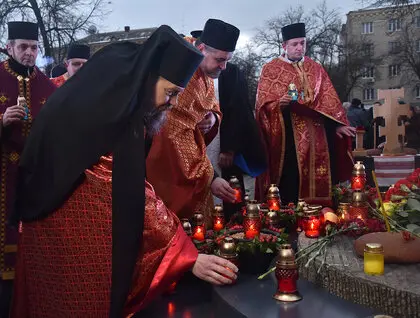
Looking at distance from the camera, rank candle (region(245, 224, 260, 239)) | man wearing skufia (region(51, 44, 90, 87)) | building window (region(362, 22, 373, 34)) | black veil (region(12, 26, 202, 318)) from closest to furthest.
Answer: black veil (region(12, 26, 202, 318)) < candle (region(245, 224, 260, 239)) < man wearing skufia (region(51, 44, 90, 87)) < building window (region(362, 22, 373, 34))

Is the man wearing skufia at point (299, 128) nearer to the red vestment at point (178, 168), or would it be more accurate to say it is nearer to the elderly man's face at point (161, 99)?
the red vestment at point (178, 168)

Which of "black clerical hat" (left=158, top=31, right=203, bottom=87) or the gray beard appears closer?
"black clerical hat" (left=158, top=31, right=203, bottom=87)

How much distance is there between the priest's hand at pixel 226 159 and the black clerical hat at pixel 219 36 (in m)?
1.13

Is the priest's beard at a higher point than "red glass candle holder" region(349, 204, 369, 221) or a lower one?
higher

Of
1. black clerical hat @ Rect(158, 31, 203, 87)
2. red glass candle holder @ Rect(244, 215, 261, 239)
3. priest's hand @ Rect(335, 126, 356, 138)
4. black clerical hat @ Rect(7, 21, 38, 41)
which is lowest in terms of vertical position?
red glass candle holder @ Rect(244, 215, 261, 239)

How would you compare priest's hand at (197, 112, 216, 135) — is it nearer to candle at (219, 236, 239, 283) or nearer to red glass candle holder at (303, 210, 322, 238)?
red glass candle holder at (303, 210, 322, 238)

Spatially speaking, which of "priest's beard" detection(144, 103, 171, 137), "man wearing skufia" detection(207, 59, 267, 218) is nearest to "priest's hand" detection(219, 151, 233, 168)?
"man wearing skufia" detection(207, 59, 267, 218)

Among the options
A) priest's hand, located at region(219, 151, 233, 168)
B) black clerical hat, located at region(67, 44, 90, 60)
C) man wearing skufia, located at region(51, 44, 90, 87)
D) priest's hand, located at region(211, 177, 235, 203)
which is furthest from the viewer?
black clerical hat, located at region(67, 44, 90, 60)

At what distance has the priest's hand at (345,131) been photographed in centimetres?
599

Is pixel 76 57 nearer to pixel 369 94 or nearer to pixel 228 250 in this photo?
pixel 228 250

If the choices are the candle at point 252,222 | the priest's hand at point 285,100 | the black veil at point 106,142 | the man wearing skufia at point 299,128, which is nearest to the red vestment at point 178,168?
the candle at point 252,222

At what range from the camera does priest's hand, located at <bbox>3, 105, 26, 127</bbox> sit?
4.13m

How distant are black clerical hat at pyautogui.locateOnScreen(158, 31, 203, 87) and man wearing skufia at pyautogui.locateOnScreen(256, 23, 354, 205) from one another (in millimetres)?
3557

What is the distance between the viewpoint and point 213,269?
99.0 inches
